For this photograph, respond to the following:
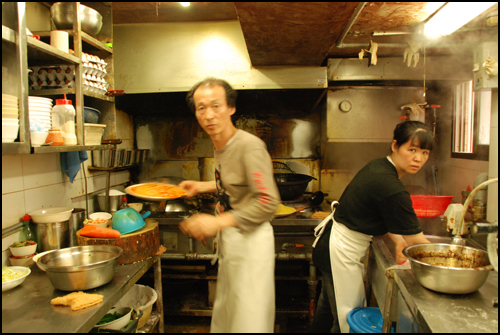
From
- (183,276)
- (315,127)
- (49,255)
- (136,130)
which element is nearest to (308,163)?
(315,127)

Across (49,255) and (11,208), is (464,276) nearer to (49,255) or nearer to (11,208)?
(49,255)

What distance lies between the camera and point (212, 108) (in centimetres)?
159

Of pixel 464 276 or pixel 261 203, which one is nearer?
pixel 464 276

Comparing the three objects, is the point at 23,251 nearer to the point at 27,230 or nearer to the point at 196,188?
the point at 27,230

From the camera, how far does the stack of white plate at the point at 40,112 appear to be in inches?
70.7

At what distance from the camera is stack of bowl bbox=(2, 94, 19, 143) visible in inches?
60.4

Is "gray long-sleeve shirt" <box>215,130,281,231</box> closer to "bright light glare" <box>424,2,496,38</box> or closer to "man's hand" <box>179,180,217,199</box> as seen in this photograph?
"man's hand" <box>179,180,217,199</box>

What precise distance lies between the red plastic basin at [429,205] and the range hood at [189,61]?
1338mm

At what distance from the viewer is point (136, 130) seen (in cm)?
389

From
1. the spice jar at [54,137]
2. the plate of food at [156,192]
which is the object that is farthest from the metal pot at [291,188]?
the spice jar at [54,137]

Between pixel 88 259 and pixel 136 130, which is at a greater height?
pixel 136 130

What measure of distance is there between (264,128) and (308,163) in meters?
0.66

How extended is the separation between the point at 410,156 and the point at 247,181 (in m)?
0.96

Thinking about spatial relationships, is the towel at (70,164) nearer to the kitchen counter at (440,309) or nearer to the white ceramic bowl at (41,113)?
the white ceramic bowl at (41,113)
